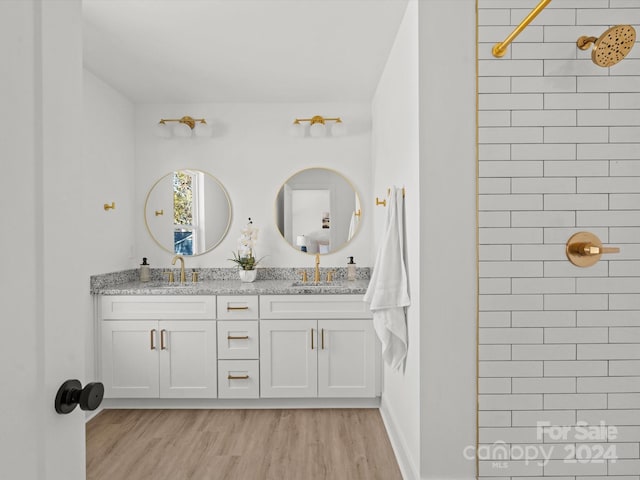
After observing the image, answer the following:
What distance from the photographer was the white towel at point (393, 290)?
234 centimetres

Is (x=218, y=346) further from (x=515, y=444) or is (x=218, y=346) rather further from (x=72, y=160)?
(x=72, y=160)

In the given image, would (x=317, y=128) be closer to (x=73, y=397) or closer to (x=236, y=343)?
(x=236, y=343)

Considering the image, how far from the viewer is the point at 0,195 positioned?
647 mm

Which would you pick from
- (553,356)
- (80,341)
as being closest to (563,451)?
(553,356)

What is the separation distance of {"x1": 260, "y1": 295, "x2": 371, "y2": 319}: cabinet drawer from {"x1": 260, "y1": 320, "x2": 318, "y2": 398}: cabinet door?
0.20 feet

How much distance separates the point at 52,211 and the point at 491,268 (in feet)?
5.75

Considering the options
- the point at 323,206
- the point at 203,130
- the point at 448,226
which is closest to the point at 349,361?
the point at 323,206

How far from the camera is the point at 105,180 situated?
3498 mm

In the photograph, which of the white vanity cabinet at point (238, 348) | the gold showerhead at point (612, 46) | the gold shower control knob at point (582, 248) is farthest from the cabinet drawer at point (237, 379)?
the gold showerhead at point (612, 46)

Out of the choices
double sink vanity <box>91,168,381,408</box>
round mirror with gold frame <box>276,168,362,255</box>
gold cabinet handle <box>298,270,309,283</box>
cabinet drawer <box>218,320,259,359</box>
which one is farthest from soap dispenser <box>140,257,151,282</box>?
gold cabinet handle <box>298,270,309,283</box>

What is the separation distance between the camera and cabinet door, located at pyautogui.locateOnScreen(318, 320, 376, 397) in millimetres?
3383

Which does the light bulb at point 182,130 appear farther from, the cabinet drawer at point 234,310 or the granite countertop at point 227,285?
the cabinet drawer at point 234,310

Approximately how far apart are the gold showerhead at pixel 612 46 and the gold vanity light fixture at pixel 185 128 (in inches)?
117

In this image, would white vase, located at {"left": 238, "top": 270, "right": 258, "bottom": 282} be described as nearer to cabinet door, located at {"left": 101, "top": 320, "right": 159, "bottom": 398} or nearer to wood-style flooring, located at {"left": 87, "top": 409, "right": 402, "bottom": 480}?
cabinet door, located at {"left": 101, "top": 320, "right": 159, "bottom": 398}
